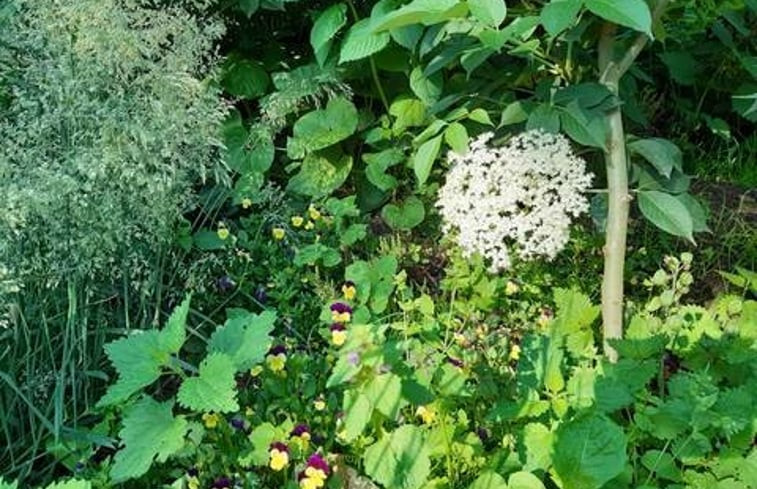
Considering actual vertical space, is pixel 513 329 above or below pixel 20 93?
below

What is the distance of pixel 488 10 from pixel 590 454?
0.81 m

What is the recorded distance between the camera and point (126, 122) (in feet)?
6.16

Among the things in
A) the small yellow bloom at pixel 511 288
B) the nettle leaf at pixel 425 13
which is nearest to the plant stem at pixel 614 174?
the small yellow bloom at pixel 511 288

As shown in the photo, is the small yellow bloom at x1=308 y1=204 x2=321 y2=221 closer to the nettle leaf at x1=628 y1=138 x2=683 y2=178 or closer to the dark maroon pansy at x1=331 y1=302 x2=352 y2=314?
the dark maroon pansy at x1=331 y1=302 x2=352 y2=314

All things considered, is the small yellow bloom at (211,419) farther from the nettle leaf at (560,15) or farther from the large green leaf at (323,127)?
the large green leaf at (323,127)

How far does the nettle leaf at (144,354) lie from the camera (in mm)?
1535

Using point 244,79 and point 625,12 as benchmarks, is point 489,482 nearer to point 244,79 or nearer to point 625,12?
point 625,12

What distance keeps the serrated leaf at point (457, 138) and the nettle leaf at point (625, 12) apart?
2.14ft

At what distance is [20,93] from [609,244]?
125 cm

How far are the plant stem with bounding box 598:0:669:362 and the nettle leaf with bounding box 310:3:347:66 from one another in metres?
0.80

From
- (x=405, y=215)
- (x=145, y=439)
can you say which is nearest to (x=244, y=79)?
(x=405, y=215)

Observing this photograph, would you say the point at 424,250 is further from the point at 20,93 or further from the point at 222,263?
the point at 20,93

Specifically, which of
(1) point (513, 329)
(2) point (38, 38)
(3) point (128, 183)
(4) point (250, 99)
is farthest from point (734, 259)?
(2) point (38, 38)

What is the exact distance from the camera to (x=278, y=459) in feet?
5.62
